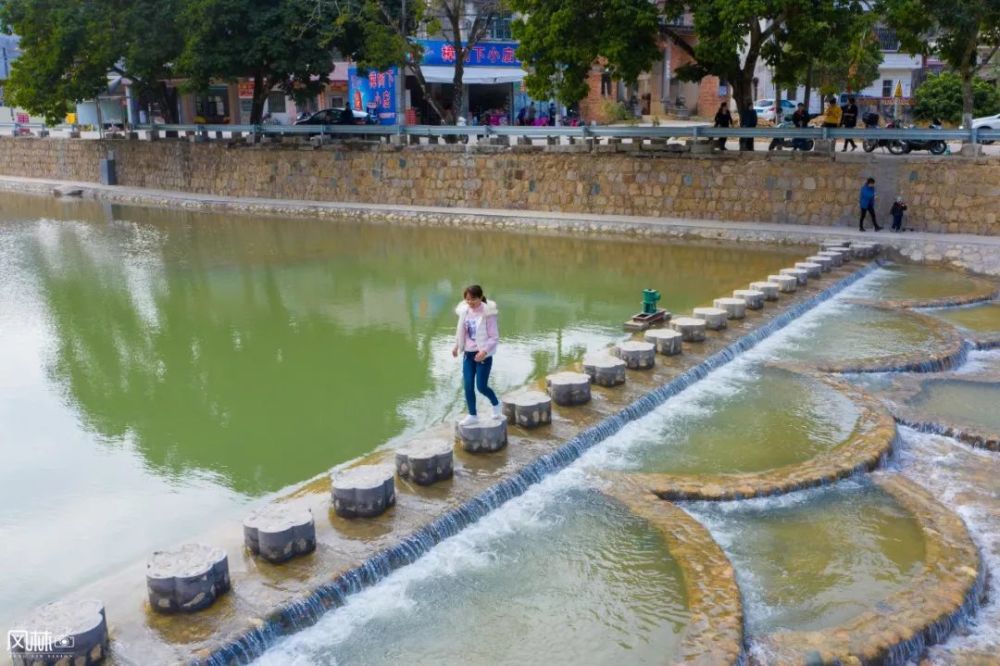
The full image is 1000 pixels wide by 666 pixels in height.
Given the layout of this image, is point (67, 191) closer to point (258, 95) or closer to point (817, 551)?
point (258, 95)

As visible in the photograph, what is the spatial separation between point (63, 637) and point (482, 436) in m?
4.13

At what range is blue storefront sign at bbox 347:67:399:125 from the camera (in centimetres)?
3916

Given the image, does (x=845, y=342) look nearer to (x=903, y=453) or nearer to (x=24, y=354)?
(x=903, y=453)

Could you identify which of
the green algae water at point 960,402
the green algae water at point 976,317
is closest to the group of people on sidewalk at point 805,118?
the green algae water at point 976,317

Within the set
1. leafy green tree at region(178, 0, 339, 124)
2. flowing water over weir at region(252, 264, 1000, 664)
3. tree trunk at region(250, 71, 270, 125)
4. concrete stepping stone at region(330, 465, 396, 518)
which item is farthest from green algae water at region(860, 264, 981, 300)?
tree trunk at region(250, 71, 270, 125)

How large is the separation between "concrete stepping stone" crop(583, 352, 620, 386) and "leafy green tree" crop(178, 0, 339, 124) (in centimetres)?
2007

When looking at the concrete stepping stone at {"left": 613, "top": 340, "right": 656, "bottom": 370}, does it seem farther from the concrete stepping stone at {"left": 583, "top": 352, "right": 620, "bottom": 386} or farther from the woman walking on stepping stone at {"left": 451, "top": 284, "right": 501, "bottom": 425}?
the woman walking on stepping stone at {"left": 451, "top": 284, "right": 501, "bottom": 425}

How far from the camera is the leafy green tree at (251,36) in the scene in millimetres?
27172

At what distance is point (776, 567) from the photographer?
7.13 m

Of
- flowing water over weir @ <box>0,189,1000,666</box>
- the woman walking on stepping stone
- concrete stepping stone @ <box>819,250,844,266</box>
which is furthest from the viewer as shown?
concrete stepping stone @ <box>819,250,844,266</box>

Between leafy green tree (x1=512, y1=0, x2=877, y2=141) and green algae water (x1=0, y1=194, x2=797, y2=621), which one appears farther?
leafy green tree (x1=512, y1=0, x2=877, y2=141)

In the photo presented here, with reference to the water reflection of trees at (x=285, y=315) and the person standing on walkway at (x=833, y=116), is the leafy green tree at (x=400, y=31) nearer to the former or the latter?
the water reflection of trees at (x=285, y=315)

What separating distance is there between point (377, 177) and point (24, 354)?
52.3 ft

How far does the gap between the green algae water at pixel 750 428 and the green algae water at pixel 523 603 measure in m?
1.55
